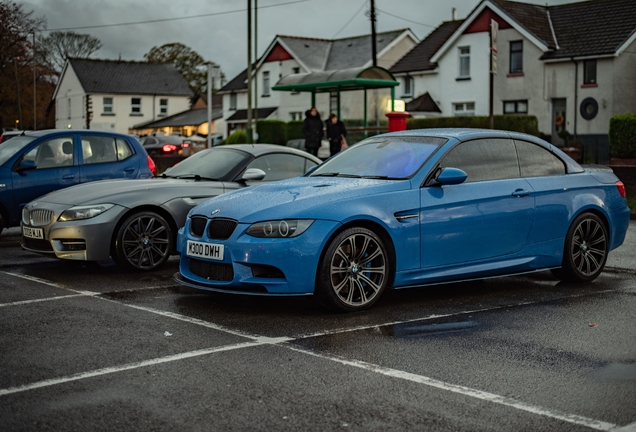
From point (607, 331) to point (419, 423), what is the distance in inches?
106

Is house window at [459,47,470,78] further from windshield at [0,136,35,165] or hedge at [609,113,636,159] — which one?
windshield at [0,136,35,165]

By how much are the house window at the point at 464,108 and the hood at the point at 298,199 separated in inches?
1418

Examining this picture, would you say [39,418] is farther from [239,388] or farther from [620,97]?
[620,97]

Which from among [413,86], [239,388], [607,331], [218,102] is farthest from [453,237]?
[218,102]

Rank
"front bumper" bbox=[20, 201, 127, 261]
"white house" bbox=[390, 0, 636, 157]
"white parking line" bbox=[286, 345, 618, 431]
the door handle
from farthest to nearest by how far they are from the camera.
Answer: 1. "white house" bbox=[390, 0, 636, 157]
2. "front bumper" bbox=[20, 201, 127, 261]
3. the door handle
4. "white parking line" bbox=[286, 345, 618, 431]

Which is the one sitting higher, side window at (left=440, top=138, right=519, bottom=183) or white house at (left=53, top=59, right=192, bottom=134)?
white house at (left=53, top=59, right=192, bottom=134)

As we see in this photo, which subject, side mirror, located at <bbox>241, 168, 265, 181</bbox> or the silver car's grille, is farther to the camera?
side mirror, located at <bbox>241, 168, 265, 181</bbox>

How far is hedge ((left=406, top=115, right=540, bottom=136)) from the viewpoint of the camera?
31.6 metres

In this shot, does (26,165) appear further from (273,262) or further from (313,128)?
(313,128)

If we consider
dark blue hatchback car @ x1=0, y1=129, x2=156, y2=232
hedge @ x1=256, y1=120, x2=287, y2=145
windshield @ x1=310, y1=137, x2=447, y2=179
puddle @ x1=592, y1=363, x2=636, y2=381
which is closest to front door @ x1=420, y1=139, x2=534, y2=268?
windshield @ x1=310, y1=137, x2=447, y2=179

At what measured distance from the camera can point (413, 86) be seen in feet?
149

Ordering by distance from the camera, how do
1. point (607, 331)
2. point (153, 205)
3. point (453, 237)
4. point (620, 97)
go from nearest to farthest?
point (607, 331) → point (453, 237) → point (153, 205) → point (620, 97)

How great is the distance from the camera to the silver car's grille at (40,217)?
8281 mm

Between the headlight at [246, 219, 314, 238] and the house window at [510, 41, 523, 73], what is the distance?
35506 millimetres
